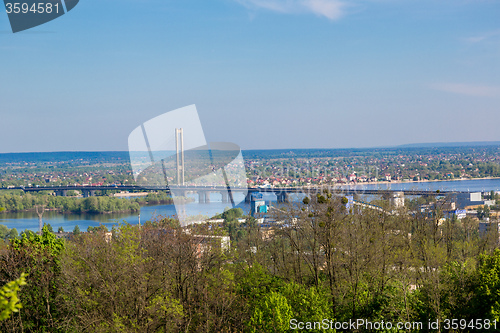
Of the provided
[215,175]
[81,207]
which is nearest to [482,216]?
[215,175]

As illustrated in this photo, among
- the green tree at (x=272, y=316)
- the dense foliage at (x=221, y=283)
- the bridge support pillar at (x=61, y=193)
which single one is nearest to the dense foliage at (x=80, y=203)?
the bridge support pillar at (x=61, y=193)

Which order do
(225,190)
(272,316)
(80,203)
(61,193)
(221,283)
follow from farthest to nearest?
1. (61,193)
2. (80,203)
3. (225,190)
4. (221,283)
5. (272,316)

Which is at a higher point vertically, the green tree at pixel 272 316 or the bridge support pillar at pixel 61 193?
the green tree at pixel 272 316

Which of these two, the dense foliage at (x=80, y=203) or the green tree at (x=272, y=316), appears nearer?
the green tree at (x=272, y=316)

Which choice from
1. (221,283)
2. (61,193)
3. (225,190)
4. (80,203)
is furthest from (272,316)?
(61,193)

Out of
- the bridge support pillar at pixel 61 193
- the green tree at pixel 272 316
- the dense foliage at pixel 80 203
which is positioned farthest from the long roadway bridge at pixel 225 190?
the green tree at pixel 272 316

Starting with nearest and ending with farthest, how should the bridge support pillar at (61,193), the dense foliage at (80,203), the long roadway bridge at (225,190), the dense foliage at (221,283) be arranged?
the dense foliage at (221,283)
the long roadway bridge at (225,190)
the dense foliage at (80,203)
the bridge support pillar at (61,193)

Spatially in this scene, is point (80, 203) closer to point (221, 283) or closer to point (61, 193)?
point (61, 193)

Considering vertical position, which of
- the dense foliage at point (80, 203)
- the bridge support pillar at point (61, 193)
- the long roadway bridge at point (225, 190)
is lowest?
the dense foliage at point (80, 203)

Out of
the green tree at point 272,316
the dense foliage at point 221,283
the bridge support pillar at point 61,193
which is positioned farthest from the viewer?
the bridge support pillar at point 61,193

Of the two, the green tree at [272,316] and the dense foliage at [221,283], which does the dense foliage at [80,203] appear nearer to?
the dense foliage at [221,283]

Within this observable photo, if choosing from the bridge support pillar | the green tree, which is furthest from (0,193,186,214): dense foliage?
the green tree

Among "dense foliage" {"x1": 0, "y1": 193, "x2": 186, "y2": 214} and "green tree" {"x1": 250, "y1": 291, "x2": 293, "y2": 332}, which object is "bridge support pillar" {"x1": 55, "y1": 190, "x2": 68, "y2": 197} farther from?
"green tree" {"x1": 250, "y1": 291, "x2": 293, "y2": 332}
